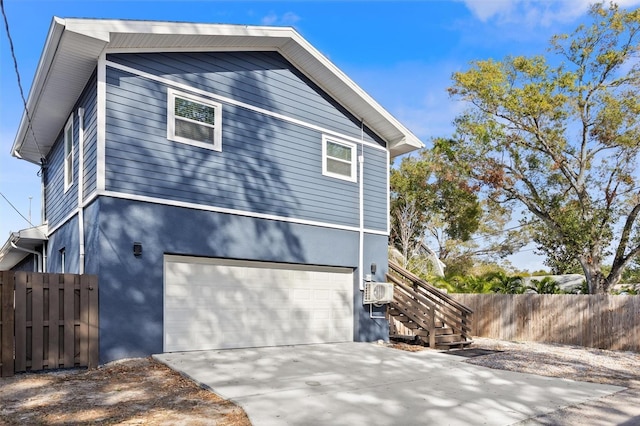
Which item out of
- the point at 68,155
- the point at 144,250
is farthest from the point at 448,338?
the point at 68,155

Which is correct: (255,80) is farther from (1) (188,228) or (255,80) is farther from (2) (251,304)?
(2) (251,304)

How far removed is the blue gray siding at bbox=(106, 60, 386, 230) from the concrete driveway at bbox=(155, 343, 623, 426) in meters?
2.95

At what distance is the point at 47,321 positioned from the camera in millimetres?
7090

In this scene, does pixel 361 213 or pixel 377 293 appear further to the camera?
pixel 361 213

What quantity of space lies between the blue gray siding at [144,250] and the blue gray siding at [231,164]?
352 millimetres

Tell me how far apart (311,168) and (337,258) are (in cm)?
216

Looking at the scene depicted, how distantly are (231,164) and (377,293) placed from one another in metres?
4.60

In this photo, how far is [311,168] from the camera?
10.8 metres

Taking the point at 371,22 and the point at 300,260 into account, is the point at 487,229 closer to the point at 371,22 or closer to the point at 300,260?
the point at 371,22

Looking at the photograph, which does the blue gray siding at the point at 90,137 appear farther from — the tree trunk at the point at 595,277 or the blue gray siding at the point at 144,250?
the tree trunk at the point at 595,277

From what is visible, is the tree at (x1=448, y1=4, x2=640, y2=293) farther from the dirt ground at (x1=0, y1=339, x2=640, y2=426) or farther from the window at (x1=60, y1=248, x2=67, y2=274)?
the window at (x1=60, y1=248, x2=67, y2=274)

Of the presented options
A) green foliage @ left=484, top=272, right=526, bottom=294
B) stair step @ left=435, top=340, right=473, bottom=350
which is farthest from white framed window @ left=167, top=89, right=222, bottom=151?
green foliage @ left=484, top=272, right=526, bottom=294

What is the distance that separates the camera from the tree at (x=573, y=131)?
1620 cm

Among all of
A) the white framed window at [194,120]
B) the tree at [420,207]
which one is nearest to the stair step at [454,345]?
the white framed window at [194,120]
